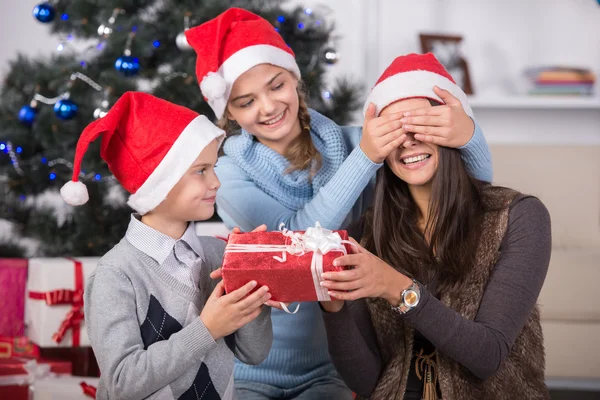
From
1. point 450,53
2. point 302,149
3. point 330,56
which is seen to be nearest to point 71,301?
point 302,149

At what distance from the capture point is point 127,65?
9.56 feet

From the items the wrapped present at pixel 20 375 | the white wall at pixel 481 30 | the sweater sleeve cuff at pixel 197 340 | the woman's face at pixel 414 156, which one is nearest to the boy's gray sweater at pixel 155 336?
the sweater sleeve cuff at pixel 197 340

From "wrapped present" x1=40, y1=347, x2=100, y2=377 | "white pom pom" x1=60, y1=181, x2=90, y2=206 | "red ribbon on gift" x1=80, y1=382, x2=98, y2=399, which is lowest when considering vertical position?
"wrapped present" x1=40, y1=347, x2=100, y2=377

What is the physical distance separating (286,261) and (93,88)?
215 centimetres

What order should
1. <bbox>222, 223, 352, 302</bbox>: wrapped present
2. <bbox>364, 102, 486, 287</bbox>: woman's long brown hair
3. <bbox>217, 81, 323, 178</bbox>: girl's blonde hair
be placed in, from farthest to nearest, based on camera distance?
<bbox>217, 81, 323, 178</bbox>: girl's blonde hair < <bbox>364, 102, 486, 287</bbox>: woman's long brown hair < <bbox>222, 223, 352, 302</bbox>: wrapped present

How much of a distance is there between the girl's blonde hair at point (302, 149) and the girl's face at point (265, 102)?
0.06 meters

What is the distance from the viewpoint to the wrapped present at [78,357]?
9.57 ft

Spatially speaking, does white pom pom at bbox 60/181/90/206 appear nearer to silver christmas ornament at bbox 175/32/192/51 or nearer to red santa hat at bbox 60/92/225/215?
red santa hat at bbox 60/92/225/215

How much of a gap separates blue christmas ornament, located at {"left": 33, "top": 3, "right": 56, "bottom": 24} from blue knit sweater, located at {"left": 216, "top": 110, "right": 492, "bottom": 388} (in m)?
1.37

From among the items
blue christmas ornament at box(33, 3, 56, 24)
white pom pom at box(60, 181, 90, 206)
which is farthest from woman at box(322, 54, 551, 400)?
blue christmas ornament at box(33, 3, 56, 24)

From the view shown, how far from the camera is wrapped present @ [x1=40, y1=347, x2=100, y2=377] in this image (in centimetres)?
292

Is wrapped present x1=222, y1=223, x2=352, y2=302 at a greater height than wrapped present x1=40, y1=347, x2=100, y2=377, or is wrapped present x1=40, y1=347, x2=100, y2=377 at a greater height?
wrapped present x1=222, y1=223, x2=352, y2=302

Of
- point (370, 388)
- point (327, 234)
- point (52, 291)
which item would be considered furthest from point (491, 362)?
point (52, 291)

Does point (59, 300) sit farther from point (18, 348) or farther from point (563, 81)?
point (563, 81)
